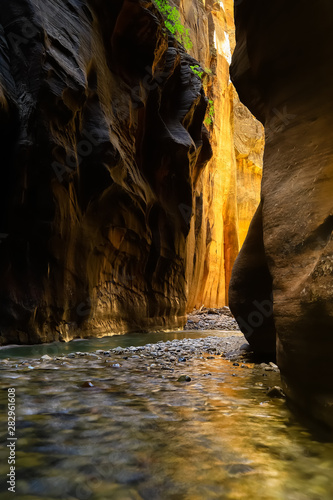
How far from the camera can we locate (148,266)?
1459 centimetres

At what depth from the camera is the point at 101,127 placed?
1035 centimetres

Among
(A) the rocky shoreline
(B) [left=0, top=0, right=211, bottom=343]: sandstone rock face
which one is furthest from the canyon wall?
(A) the rocky shoreline

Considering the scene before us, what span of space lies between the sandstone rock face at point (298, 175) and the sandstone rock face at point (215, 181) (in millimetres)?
17401

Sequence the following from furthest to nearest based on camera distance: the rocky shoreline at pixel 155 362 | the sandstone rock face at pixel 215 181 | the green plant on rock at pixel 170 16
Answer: the sandstone rock face at pixel 215 181 < the green plant on rock at pixel 170 16 < the rocky shoreline at pixel 155 362

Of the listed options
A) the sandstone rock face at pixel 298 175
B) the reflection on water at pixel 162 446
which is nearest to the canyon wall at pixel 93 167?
the reflection on water at pixel 162 446

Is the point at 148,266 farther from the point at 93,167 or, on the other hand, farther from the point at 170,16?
the point at 170,16

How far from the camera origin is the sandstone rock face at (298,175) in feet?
8.06

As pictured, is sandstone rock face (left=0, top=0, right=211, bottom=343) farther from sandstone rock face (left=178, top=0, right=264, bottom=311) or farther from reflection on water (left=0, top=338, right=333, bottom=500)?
sandstone rock face (left=178, top=0, right=264, bottom=311)

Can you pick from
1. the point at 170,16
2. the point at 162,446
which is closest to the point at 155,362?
the point at 162,446

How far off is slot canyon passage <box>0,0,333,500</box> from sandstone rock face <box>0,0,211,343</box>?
2.0 inches

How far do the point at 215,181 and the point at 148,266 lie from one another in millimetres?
16942

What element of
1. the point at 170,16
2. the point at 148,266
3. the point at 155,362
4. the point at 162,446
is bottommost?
the point at 155,362

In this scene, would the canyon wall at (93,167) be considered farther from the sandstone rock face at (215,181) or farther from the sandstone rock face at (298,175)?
the sandstone rock face at (298,175)

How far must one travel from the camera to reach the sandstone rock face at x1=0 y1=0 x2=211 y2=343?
8.16 m
